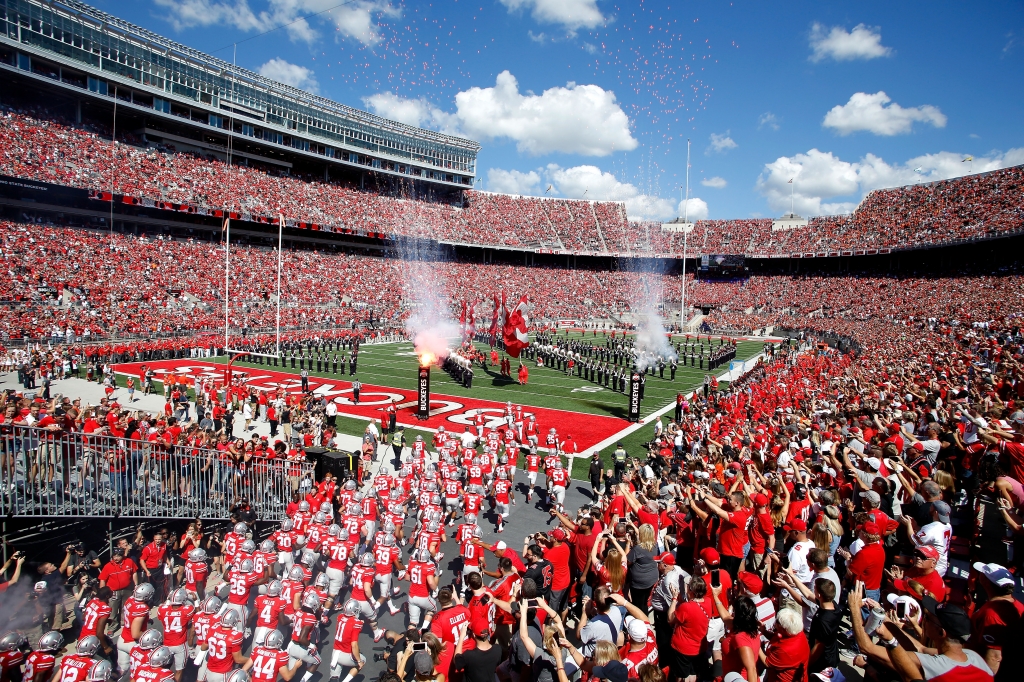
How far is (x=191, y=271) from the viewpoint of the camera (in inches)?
1451

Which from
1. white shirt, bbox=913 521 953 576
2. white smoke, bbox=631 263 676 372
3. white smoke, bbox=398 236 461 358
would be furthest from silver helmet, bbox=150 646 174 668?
white smoke, bbox=398 236 461 358

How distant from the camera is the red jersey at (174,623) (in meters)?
5.03

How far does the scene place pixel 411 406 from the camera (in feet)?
61.5

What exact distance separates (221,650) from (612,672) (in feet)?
11.1

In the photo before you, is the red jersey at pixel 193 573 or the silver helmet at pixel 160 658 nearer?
the silver helmet at pixel 160 658

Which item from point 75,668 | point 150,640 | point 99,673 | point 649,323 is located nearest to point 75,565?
point 75,668

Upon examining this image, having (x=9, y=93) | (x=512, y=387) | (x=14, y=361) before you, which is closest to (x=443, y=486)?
(x=512, y=387)

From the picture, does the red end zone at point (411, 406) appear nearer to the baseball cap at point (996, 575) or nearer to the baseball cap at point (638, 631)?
the baseball cap at point (638, 631)

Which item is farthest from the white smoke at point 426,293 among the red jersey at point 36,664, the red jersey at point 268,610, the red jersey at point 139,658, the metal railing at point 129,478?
the red jersey at point 139,658

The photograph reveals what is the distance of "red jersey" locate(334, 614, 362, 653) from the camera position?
5.15 metres

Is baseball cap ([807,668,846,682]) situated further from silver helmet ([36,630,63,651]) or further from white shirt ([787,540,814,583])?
silver helmet ([36,630,63,651])

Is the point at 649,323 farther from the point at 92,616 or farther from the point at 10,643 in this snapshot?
the point at 10,643

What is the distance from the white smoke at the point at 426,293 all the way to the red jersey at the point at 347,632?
28.5 m

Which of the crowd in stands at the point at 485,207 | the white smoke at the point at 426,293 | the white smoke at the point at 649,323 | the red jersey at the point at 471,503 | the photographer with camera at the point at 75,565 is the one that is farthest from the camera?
the white smoke at the point at 426,293
